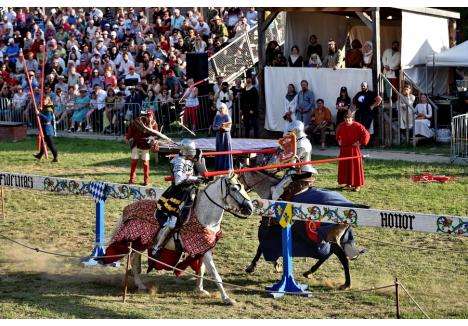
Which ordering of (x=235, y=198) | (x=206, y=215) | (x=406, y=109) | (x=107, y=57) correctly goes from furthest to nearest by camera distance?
(x=107, y=57)
(x=406, y=109)
(x=206, y=215)
(x=235, y=198)

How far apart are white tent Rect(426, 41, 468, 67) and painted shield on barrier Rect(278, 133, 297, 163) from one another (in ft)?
36.3

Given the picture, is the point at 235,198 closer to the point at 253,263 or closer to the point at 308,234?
the point at 308,234

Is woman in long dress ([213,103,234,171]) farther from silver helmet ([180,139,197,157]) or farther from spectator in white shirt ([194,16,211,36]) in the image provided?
spectator in white shirt ([194,16,211,36])

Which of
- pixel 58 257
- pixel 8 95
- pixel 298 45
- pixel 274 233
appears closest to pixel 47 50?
pixel 8 95

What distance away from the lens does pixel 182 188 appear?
42.9 feet

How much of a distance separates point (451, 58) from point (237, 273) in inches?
484

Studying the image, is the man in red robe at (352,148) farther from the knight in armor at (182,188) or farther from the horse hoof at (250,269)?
the knight in armor at (182,188)

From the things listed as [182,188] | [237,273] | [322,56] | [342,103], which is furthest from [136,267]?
[322,56]

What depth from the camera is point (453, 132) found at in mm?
21797

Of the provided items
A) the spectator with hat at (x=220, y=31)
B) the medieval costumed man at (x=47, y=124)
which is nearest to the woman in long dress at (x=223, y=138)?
the medieval costumed man at (x=47, y=124)

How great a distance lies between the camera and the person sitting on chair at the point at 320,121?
23844 millimetres

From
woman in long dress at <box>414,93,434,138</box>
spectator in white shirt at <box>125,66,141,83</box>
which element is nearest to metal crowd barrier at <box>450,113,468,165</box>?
woman in long dress at <box>414,93,434,138</box>

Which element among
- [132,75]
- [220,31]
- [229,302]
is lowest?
[229,302]

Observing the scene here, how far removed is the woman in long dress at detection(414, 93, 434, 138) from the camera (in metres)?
23.7
